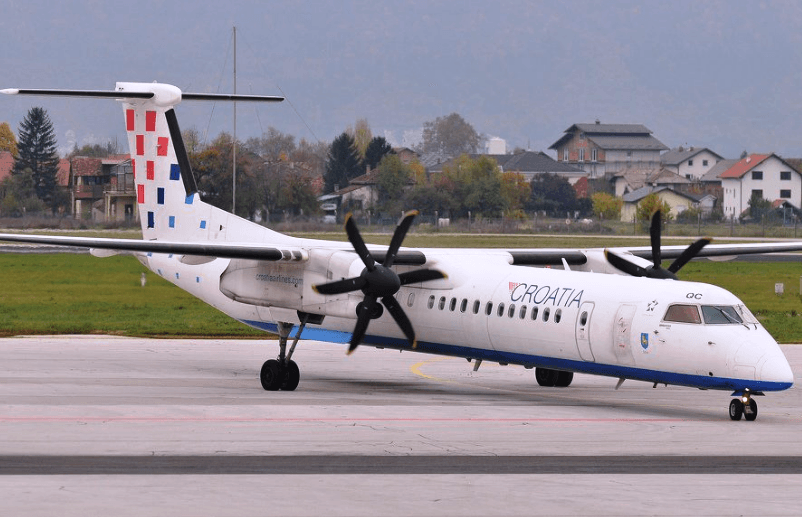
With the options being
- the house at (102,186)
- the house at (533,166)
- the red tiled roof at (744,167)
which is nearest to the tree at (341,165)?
the house at (102,186)

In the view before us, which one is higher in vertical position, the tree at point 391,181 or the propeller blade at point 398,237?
the tree at point 391,181

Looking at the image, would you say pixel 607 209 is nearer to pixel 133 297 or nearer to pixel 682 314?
pixel 133 297

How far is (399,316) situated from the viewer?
23.8 meters

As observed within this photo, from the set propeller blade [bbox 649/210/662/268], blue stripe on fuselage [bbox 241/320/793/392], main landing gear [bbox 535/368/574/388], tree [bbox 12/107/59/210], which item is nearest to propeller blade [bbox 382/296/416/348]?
blue stripe on fuselage [bbox 241/320/793/392]

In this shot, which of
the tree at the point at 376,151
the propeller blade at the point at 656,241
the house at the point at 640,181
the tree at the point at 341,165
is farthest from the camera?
the house at the point at 640,181

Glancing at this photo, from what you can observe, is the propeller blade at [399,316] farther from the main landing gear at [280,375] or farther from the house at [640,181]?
the house at [640,181]

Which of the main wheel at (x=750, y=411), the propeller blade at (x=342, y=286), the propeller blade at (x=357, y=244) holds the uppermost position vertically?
the propeller blade at (x=357, y=244)

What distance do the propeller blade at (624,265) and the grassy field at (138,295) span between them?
13.5 m

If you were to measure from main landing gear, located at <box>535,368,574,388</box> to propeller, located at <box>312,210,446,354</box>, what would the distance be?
372cm

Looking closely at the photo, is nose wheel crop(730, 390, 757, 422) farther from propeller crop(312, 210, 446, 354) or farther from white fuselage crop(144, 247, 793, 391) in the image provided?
propeller crop(312, 210, 446, 354)

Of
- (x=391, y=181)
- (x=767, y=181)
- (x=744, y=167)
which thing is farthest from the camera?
(x=744, y=167)

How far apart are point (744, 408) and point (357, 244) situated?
25.6 feet

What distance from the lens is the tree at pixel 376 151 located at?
125m

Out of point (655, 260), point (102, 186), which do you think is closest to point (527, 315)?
point (655, 260)
